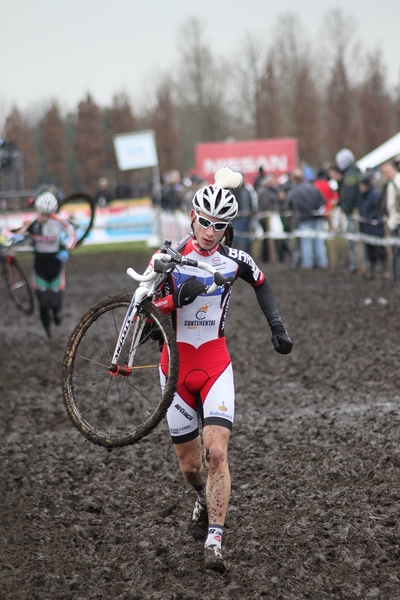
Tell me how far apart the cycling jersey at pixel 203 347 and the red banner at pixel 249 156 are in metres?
26.9

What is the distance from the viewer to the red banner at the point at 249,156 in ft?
104

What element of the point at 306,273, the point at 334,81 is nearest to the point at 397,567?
the point at 306,273

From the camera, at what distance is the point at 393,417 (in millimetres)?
7621

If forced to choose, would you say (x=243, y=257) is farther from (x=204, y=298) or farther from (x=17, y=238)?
(x=17, y=238)

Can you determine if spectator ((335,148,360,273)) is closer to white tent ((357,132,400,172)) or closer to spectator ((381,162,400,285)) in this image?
spectator ((381,162,400,285))

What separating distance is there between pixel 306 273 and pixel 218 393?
1519 centimetres

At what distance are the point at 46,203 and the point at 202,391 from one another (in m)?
7.48

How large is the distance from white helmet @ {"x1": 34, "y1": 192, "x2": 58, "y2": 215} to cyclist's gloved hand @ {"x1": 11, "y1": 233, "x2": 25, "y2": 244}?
0.45 m

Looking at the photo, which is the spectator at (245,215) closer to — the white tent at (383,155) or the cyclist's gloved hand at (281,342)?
the white tent at (383,155)

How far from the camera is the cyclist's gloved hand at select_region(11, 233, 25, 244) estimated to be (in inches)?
471

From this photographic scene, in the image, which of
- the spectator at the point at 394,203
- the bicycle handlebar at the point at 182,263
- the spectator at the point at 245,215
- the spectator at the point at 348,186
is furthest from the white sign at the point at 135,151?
the bicycle handlebar at the point at 182,263

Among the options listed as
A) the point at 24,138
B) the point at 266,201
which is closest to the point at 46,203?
the point at 266,201

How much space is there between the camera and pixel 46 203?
1191 cm

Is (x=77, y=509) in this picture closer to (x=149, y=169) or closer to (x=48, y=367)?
(x=48, y=367)
